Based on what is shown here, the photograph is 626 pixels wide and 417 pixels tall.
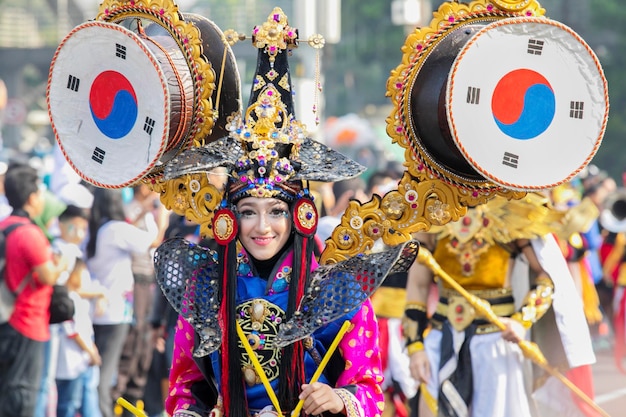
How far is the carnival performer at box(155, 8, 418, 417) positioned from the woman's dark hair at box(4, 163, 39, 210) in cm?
406

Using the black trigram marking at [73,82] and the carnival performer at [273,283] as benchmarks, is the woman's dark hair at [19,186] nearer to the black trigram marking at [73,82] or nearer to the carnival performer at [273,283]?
the black trigram marking at [73,82]

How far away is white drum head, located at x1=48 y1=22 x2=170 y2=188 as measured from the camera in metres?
4.53

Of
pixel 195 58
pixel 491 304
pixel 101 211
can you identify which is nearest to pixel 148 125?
Result: pixel 195 58

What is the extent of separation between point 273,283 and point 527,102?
3.58 ft

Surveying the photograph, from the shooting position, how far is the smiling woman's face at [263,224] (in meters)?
4.35

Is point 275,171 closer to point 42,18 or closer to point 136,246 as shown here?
point 136,246

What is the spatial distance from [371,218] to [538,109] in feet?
2.41

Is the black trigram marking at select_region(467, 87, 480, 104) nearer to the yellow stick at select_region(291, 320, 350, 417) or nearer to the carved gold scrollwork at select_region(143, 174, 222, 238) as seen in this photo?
the yellow stick at select_region(291, 320, 350, 417)

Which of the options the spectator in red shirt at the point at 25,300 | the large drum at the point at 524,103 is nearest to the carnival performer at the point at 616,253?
the spectator in red shirt at the point at 25,300

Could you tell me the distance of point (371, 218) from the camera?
4.74 meters

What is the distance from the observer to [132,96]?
4.62 metres

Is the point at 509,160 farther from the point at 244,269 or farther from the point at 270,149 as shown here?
the point at 244,269

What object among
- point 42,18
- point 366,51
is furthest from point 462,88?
point 366,51

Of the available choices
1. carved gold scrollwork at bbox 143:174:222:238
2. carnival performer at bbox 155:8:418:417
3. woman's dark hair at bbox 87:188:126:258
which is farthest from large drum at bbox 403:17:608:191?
woman's dark hair at bbox 87:188:126:258
